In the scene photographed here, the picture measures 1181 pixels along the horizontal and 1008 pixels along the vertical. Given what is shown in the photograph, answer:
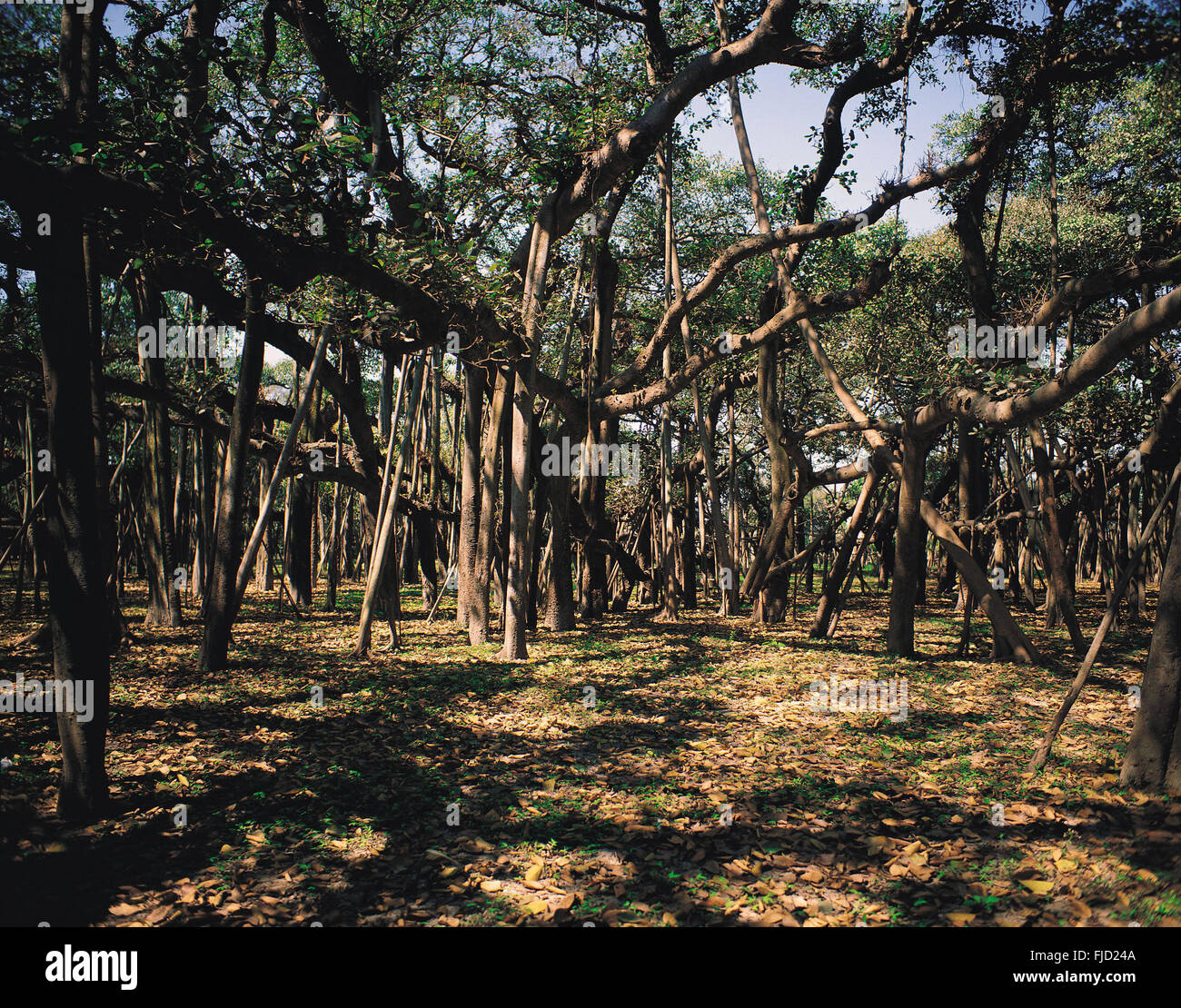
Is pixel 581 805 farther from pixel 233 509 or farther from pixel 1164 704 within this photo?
pixel 233 509

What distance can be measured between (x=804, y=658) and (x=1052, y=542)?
350 cm

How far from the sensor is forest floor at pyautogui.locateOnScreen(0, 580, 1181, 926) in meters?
3.35

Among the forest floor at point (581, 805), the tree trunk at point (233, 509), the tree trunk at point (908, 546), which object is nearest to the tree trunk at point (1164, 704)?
the forest floor at point (581, 805)

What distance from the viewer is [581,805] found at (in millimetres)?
4652

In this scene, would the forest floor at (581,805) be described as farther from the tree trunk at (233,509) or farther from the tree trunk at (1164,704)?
the tree trunk at (233,509)

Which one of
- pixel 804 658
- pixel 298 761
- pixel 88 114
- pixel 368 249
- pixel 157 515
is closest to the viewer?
pixel 88 114

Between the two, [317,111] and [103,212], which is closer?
[103,212]

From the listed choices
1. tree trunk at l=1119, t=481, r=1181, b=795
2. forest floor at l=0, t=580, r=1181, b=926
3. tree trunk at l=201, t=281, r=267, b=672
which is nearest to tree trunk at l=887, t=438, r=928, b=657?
forest floor at l=0, t=580, r=1181, b=926

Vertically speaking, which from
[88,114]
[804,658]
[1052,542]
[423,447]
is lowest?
[804,658]

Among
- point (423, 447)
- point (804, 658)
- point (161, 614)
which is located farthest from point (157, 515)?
point (804, 658)

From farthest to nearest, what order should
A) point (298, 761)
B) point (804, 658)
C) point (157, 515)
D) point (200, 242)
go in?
1. point (157, 515)
2. point (804, 658)
3. point (200, 242)
4. point (298, 761)

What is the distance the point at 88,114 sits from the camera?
13.9ft

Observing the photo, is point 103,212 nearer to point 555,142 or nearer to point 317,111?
point 317,111

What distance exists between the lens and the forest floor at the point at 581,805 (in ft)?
11.0
